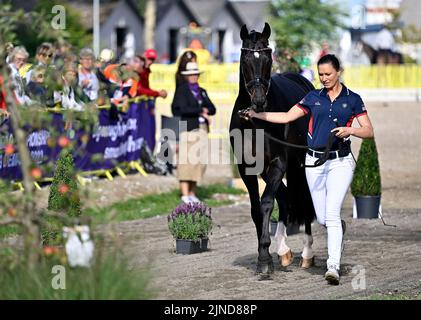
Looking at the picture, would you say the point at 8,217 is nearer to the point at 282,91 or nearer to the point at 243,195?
the point at 282,91

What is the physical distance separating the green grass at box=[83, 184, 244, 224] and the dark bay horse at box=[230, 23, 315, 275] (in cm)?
371

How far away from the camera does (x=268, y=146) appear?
10211 millimetres

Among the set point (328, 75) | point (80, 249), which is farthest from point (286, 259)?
point (80, 249)

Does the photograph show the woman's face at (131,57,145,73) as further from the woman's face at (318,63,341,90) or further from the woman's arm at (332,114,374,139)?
the woman's arm at (332,114,374,139)

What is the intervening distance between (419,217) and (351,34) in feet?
175

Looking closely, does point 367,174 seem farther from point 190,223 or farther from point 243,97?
point 243,97

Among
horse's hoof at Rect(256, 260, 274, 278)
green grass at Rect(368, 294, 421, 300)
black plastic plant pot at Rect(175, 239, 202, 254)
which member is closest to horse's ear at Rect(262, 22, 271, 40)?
horse's hoof at Rect(256, 260, 274, 278)

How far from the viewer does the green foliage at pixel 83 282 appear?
6.43m

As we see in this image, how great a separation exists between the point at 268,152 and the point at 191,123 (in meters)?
6.12

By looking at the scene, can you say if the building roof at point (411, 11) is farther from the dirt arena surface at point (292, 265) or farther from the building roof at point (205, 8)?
the dirt arena surface at point (292, 265)

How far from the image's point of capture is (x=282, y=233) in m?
10.6

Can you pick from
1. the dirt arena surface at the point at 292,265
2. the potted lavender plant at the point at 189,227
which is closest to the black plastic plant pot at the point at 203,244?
the potted lavender plant at the point at 189,227

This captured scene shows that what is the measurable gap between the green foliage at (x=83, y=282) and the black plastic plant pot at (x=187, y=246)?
457 cm
